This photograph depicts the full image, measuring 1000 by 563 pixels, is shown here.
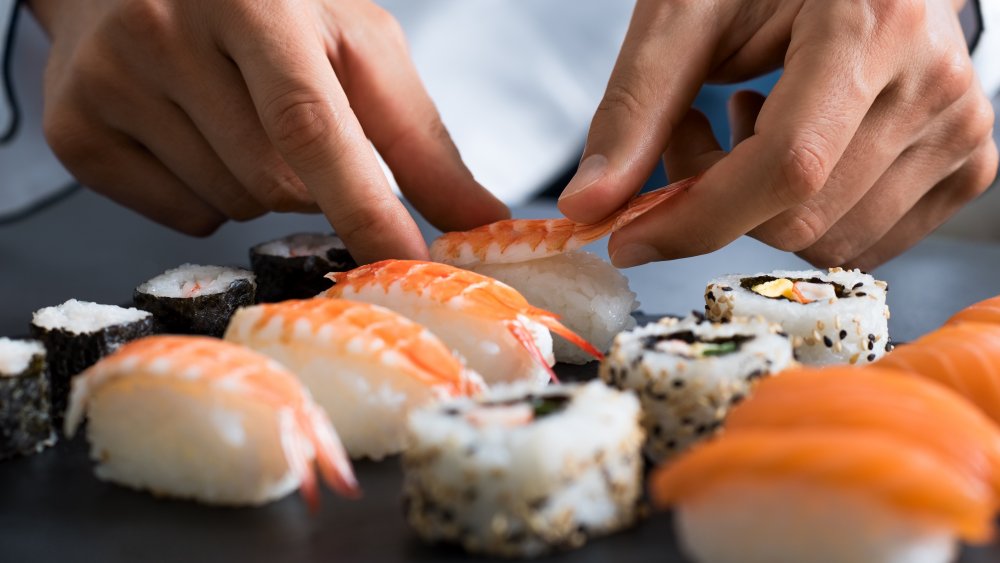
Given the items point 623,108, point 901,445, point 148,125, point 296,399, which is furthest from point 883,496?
point 148,125

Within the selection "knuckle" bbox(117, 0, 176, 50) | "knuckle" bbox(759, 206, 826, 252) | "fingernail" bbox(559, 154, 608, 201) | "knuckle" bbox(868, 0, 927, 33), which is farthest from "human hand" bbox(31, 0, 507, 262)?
"knuckle" bbox(868, 0, 927, 33)

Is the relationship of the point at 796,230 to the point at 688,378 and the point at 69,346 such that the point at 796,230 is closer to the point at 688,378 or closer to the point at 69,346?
the point at 688,378

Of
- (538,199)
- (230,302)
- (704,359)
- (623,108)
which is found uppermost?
(623,108)

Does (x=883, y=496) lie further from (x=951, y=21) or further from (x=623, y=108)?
(x=951, y=21)

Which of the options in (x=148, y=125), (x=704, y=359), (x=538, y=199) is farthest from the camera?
(x=538, y=199)

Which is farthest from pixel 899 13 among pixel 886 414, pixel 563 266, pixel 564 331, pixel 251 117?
pixel 251 117

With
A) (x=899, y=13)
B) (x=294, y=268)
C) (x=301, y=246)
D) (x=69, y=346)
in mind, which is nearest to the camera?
(x=69, y=346)

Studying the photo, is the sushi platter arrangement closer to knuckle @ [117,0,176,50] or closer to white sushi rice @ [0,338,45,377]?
white sushi rice @ [0,338,45,377]
